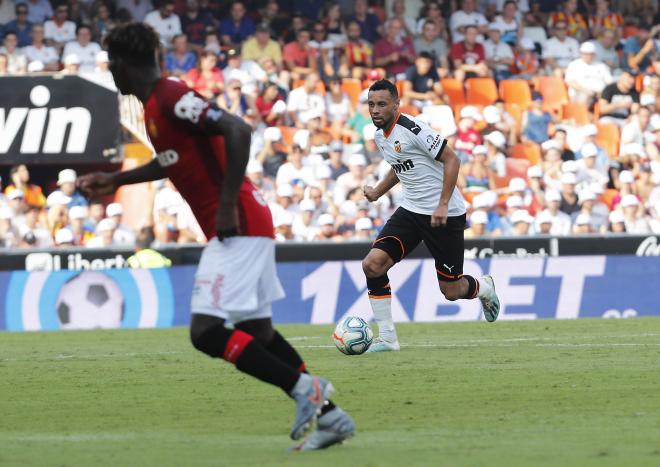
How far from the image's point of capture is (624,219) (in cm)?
2084

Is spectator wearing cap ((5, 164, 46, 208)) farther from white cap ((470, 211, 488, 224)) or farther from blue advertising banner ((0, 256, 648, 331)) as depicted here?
white cap ((470, 211, 488, 224))

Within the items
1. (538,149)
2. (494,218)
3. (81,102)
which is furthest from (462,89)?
(81,102)

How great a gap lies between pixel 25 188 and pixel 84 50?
2.85m

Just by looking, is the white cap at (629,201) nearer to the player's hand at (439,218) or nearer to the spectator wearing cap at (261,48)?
the spectator wearing cap at (261,48)

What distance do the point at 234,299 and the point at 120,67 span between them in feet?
4.33

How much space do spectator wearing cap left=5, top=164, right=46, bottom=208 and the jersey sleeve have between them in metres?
10.2

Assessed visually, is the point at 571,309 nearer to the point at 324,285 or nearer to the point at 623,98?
the point at 324,285

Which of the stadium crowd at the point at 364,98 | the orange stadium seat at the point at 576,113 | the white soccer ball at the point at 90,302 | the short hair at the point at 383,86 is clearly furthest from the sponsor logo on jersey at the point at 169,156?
the orange stadium seat at the point at 576,113

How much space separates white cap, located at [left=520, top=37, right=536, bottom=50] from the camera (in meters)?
25.7

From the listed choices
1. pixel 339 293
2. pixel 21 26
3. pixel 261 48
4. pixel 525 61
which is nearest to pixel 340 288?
pixel 339 293

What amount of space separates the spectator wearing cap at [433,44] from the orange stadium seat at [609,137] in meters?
2.93

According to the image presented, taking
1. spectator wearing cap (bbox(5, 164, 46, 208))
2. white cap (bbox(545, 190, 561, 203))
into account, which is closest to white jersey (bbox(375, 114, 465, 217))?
white cap (bbox(545, 190, 561, 203))

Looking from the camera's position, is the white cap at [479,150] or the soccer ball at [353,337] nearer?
the soccer ball at [353,337]

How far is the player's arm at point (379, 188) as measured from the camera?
41.3 feet
